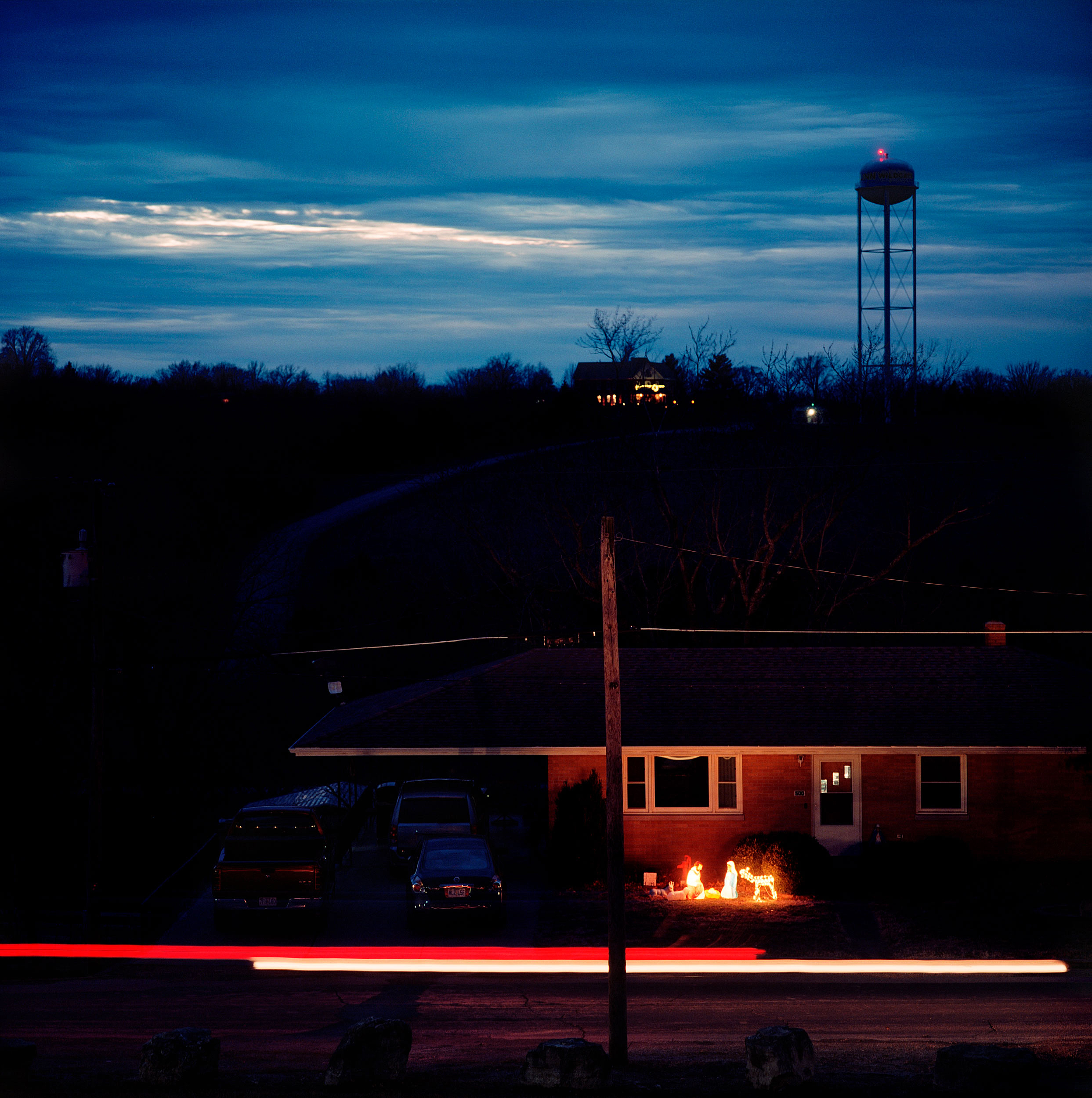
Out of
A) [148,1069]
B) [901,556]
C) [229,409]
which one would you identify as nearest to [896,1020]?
[148,1069]

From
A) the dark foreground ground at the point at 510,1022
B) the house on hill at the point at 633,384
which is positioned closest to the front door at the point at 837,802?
the dark foreground ground at the point at 510,1022

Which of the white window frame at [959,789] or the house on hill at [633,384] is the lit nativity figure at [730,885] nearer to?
the white window frame at [959,789]

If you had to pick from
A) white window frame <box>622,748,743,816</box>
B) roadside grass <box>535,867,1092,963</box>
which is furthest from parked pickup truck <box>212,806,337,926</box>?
white window frame <box>622,748,743,816</box>

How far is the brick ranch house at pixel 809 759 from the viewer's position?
24.7 m

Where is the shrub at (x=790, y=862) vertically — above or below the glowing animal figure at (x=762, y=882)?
above

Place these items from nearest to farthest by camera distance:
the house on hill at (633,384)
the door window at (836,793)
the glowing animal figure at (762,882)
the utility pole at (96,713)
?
the utility pole at (96,713), the glowing animal figure at (762,882), the door window at (836,793), the house on hill at (633,384)

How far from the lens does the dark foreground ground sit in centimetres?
1275

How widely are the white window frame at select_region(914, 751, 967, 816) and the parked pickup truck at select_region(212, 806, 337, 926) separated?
12.2 meters

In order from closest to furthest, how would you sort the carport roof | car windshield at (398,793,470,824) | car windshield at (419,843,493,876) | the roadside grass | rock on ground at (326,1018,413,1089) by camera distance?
rock on ground at (326,1018,413,1089) < the roadside grass < car windshield at (419,843,493,876) < the carport roof < car windshield at (398,793,470,824)

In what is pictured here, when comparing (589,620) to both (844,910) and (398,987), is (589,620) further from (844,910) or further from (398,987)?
(398,987)

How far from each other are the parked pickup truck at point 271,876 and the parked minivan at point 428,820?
4017 mm

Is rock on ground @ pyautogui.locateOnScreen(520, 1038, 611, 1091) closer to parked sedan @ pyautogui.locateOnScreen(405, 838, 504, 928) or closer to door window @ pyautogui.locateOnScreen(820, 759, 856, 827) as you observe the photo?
parked sedan @ pyautogui.locateOnScreen(405, 838, 504, 928)

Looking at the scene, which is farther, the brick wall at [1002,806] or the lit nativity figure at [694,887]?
the brick wall at [1002,806]

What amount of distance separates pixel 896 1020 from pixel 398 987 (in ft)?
23.1
